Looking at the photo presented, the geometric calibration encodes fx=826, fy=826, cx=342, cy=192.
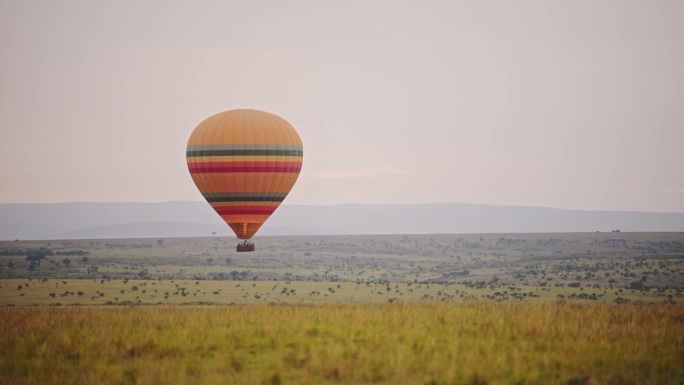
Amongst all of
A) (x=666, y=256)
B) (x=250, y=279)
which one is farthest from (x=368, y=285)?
(x=666, y=256)

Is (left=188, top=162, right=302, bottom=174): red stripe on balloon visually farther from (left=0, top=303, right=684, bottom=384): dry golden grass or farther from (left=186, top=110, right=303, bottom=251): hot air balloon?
(left=0, top=303, right=684, bottom=384): dry golden grass

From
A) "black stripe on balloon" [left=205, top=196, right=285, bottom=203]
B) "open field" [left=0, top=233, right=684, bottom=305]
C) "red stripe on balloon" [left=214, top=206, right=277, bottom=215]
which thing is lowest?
"open field" [left=0, top=233, right=684, bottom=305]

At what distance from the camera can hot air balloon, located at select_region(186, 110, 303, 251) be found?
45.2m

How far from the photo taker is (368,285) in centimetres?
10412

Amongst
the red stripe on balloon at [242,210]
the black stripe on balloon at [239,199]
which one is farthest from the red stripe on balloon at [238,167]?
the red stripe on balloon at [242,210]

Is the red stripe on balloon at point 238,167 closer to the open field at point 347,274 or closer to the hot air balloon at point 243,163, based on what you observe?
the hot air balloon at point 243,163

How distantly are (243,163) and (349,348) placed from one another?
25.4m

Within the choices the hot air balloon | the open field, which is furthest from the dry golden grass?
the open field

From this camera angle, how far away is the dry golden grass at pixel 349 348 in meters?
19.0

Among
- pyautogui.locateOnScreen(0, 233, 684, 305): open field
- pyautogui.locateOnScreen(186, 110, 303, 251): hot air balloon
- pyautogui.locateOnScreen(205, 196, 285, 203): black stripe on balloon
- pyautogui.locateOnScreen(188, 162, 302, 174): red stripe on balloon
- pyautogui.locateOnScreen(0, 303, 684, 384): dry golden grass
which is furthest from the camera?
pyautogui.locateOnScreen(0, 233, 684, 305): open field

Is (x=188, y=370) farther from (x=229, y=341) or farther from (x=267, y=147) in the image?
(x=267, y=147)

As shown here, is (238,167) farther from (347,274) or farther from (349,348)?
(347,274)

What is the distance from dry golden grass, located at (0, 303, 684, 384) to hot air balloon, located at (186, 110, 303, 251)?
18805 mm

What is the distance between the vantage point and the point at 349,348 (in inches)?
825
